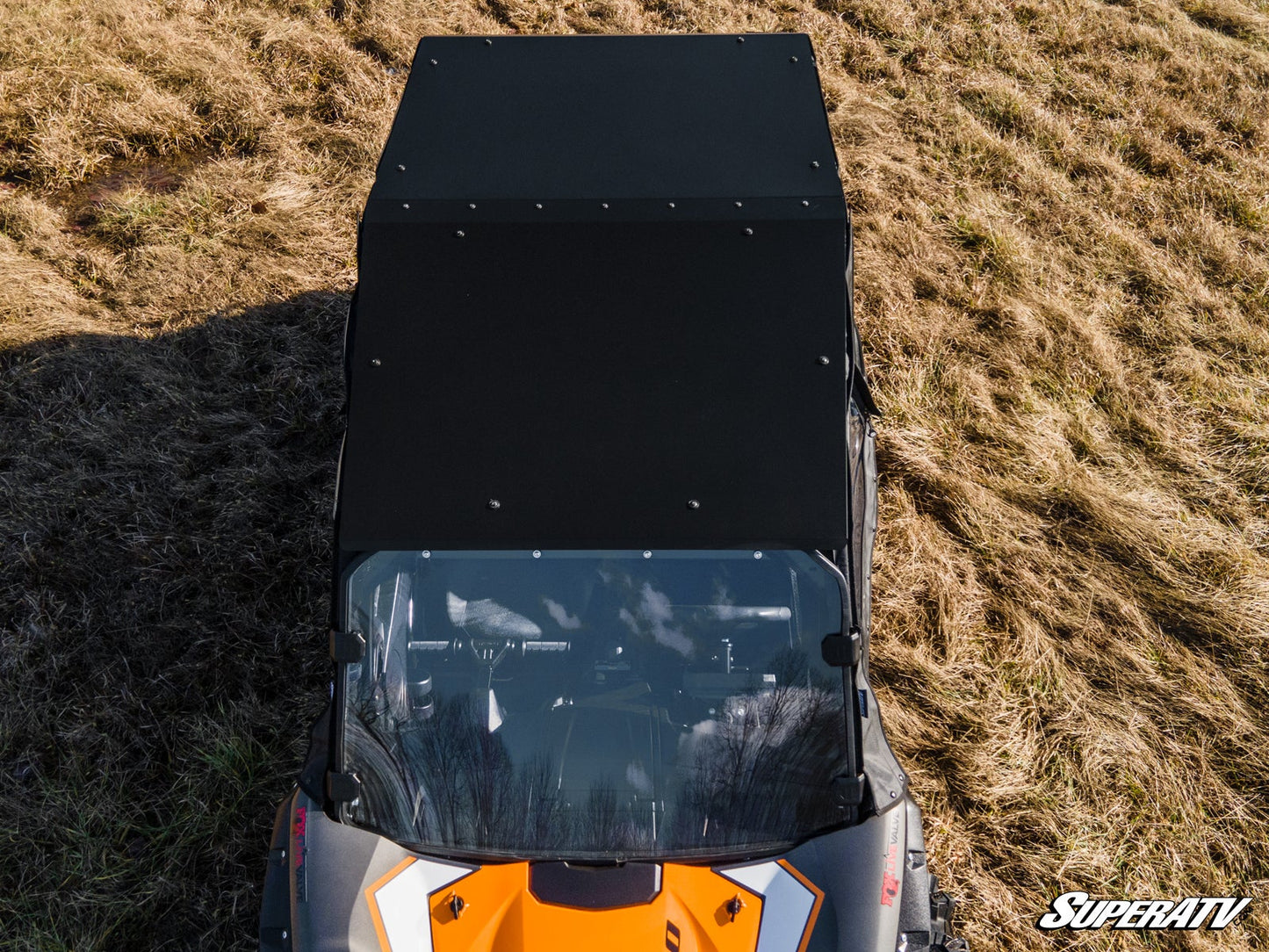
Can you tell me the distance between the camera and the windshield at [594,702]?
223 cm

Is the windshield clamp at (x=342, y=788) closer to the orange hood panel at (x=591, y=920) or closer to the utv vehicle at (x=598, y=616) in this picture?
the utv vehicle at (x=598, y=616)

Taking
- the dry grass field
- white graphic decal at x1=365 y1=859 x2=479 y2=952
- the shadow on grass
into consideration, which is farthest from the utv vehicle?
the dry grass field

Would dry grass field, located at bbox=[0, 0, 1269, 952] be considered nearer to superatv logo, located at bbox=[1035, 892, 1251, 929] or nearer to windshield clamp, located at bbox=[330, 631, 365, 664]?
superatv logo, located at bbox=[1035, 892, 1251, 929]

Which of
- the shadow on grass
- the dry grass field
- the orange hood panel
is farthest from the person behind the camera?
the dry grass field

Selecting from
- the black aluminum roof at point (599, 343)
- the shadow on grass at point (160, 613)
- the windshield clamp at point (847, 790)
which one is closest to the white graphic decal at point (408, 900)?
the black aluminum roof at point (599, 343)

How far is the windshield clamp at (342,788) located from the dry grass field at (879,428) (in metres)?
1.27

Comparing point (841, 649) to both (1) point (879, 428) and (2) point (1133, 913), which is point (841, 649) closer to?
(2) point (1133, 913)

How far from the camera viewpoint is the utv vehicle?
2.17 metres

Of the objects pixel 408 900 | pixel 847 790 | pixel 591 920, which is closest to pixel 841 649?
pixel 847 790

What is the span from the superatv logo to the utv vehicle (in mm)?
1169

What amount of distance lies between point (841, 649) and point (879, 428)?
2271mm

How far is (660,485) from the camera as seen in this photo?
2197 millimetres

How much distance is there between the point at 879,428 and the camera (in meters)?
4.27

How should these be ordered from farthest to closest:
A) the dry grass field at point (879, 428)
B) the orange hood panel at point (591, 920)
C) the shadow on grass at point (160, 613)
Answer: the dry grass field at point (879, 428) → the shadow on grass at point (160, 613) → the orange hood panel at point (591, 920)
